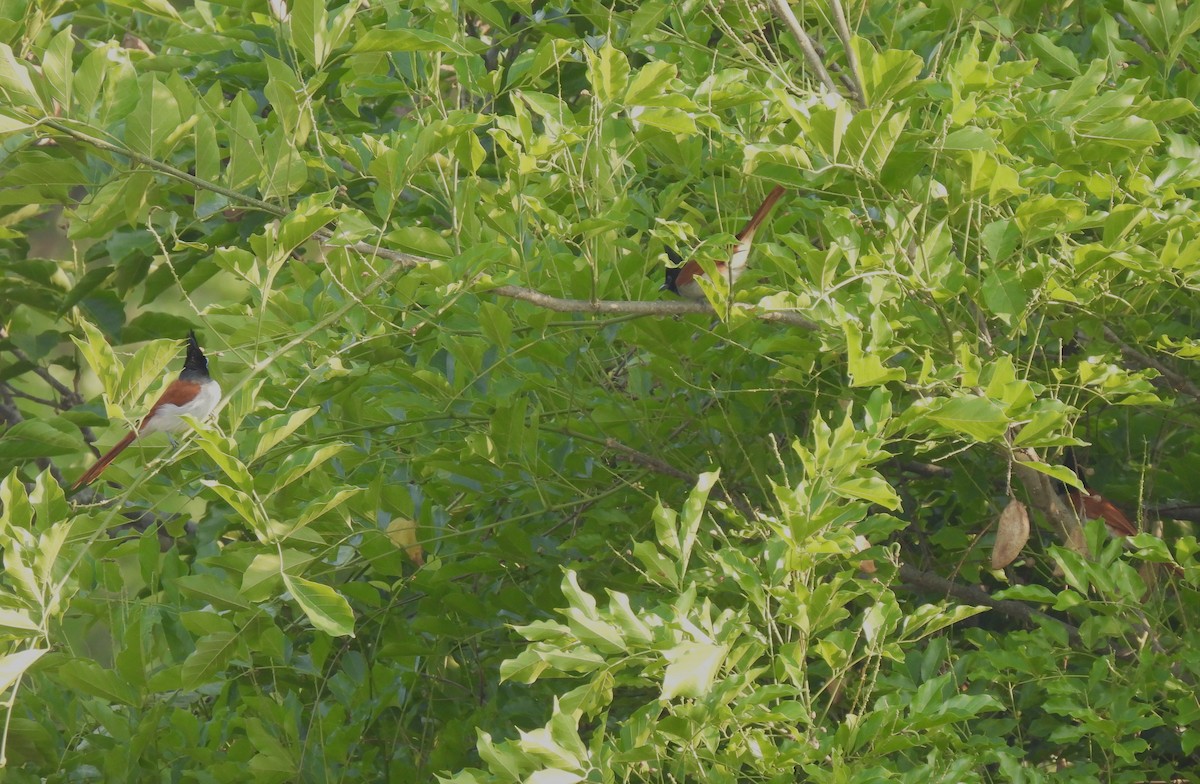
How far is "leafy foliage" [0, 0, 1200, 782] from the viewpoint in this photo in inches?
76.0

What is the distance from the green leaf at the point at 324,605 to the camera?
71.3 inches

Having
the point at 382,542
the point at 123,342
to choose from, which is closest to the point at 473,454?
the point at 382,542

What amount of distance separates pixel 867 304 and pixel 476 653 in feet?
4.63

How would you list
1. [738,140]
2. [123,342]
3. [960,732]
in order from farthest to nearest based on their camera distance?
[123,342]
[960,732]
[738,140]

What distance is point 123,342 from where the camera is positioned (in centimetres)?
414

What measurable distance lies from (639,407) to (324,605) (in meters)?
1.11

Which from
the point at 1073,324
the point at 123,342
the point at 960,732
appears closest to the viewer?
the point at 960,732

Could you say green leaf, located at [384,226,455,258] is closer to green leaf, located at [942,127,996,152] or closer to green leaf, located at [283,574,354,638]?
green leaf, located at [283,574,354,638]

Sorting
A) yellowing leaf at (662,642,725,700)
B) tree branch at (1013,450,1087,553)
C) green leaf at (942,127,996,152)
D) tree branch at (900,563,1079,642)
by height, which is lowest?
tree branch at (900,563,1079,642)

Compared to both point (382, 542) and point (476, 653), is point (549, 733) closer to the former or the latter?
point (382, 542)

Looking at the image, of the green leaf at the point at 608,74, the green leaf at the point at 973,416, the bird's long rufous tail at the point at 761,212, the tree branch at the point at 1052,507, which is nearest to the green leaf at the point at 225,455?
the green leaf at the point at 608,74

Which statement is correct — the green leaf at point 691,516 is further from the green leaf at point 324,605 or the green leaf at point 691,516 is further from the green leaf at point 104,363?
the green leaf at point 104,363

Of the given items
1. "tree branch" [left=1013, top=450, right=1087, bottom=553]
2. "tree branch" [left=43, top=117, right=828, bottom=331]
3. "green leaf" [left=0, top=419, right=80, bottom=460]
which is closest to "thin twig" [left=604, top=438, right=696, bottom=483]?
"tree branch" [left=43, top=117, right=828, bottom=331]

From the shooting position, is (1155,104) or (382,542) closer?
(1155,104)
